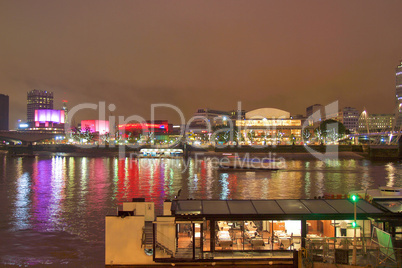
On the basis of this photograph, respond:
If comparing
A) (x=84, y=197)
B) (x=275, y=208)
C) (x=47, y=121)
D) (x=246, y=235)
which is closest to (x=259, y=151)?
(x=84, y=197)

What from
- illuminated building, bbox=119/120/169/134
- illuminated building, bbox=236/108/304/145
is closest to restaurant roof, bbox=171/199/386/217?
illuminated building, bbox=236/108/304/145

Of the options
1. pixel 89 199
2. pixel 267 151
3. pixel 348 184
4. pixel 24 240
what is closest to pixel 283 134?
pixel 267 151

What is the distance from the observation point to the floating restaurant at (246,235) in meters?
8.01

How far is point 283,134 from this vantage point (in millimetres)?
112000

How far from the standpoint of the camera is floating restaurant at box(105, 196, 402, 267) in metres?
8.01

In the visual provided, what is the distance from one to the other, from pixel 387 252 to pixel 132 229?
5.67 metres

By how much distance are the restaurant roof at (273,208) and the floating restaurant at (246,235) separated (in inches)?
0.9

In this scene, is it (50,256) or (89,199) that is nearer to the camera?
(50,256)

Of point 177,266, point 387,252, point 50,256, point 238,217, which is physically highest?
point 238,217

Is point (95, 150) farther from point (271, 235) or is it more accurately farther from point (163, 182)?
point (271, 235)

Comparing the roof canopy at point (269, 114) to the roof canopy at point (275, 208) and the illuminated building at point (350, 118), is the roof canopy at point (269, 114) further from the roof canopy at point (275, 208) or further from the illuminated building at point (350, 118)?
the roof canopy at point (275, 208)

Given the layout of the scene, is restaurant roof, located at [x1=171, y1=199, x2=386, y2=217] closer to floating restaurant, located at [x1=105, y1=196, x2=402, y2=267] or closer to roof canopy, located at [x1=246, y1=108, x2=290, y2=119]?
floating restaurant, located at [x1=105, y1=196, x2=402, y2=267]

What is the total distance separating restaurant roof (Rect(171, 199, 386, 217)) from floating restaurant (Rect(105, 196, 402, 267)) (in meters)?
0.02

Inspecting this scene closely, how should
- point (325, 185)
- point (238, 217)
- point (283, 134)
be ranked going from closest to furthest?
point (238, 217) < point (325, 185) < point (283, 134)
